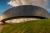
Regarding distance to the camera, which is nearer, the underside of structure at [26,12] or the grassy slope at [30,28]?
the grassy slope at [30,28]

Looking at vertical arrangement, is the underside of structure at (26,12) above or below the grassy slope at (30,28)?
above

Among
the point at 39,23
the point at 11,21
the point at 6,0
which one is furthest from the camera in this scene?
the point at 6,0

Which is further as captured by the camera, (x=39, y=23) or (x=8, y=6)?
(x=8, y=6)

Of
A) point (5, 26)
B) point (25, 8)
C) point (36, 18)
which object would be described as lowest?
point (5, 26)

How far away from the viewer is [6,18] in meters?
0.95

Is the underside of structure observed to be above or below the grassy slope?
above

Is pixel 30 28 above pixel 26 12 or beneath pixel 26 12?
beneath

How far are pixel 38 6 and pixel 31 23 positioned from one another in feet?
0.81

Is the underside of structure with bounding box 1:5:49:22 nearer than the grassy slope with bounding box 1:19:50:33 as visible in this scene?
No

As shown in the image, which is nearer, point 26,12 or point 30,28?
point 30,28

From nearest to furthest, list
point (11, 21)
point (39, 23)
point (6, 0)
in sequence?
point (39, 23) < point (11, 21) < point (6, 0)

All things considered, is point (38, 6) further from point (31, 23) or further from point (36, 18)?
point (31, 23)

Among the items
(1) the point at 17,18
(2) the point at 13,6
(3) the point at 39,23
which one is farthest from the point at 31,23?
(2) the point at 13,6

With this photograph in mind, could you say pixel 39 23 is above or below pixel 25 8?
below
